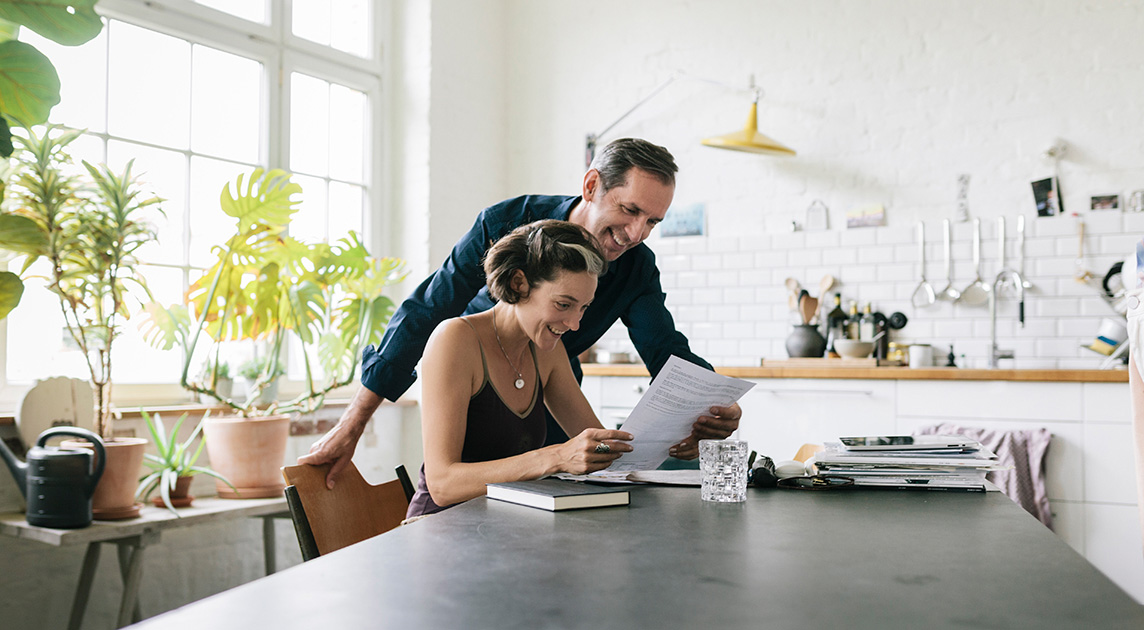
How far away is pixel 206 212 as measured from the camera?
13.0 feet

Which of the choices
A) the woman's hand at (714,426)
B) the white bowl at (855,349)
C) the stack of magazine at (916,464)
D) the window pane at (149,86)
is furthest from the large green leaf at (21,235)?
the white bowl at (855,349)

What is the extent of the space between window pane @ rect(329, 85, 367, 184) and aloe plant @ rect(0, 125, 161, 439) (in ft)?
5.65

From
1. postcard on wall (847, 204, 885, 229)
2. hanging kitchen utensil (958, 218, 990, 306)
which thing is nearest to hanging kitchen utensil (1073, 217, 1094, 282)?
hanging kitchen utensil (958, 218, 990, 306)

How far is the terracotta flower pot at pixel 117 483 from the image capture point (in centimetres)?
270

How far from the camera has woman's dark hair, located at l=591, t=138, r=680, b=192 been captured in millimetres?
2080

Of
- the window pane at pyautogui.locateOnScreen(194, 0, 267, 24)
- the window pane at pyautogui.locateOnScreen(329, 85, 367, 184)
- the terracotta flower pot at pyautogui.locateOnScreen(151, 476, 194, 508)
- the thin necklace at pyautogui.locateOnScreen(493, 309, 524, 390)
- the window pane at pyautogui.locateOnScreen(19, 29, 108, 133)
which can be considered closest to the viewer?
the thin necklace at pyautogui.locateOnScreen(493, 309, 524, 390)

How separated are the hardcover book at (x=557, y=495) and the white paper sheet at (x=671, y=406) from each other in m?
0.19

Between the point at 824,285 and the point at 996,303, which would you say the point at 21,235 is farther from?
the point at 996,303

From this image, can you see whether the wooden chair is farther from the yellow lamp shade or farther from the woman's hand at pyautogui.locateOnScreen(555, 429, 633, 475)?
the yellow lamp shade

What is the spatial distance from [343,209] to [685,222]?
183cm

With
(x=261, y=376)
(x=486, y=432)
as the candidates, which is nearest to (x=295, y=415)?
(x=261, y=376)

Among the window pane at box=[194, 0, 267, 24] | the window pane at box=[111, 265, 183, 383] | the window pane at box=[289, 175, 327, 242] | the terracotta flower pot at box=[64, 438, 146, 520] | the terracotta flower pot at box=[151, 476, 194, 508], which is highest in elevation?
the window pane at box=[194, 0, 267, 24]

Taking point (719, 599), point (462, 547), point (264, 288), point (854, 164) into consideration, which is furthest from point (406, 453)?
point (719, 599)

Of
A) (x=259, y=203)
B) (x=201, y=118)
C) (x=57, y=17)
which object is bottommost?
(x=259, y=203)
